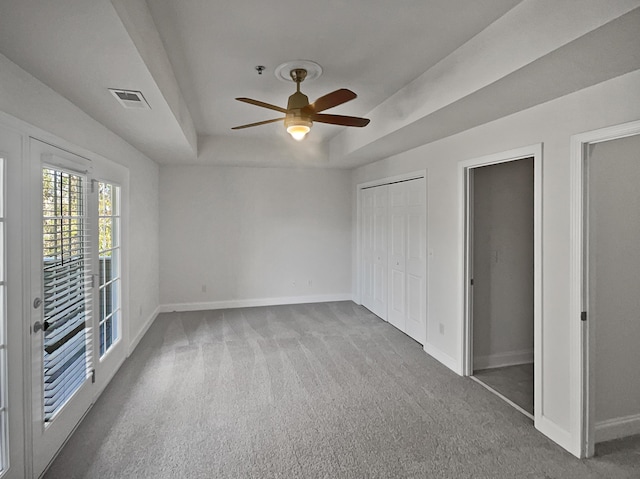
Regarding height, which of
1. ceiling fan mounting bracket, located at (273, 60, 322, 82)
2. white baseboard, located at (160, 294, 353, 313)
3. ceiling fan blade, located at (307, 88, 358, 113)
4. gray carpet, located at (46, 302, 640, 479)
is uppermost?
ceiling fan mounting bracket, located at (273, 60, 322, 82)

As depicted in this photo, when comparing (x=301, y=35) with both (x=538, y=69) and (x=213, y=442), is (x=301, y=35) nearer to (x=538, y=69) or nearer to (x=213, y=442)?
(x=538, y=69)

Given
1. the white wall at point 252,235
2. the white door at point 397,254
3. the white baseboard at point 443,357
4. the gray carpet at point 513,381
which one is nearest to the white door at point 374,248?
the white door at point 397,254

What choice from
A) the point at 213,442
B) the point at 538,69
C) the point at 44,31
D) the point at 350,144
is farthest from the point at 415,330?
the point at 44,31

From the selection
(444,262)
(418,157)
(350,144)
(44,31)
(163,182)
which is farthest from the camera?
(163,182)

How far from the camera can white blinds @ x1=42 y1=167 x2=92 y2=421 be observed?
2275 mm

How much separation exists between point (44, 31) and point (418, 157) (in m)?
3.53

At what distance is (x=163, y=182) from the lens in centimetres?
578

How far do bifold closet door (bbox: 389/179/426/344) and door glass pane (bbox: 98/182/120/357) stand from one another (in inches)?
124

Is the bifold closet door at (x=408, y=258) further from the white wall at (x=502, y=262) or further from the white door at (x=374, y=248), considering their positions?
the white wall at (x=502, y=262)

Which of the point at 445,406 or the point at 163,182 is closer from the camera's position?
the point at 445,406

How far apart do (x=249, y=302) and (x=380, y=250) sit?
2296mm

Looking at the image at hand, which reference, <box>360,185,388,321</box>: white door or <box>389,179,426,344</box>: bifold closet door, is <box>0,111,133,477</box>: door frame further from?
<box>360,185,388,321</box>: white door

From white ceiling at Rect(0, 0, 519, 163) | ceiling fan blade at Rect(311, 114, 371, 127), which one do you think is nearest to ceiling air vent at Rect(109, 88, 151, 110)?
white ceiling at Rect(0, 0, 519, 163)

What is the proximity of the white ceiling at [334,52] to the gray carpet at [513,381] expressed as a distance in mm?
2272
